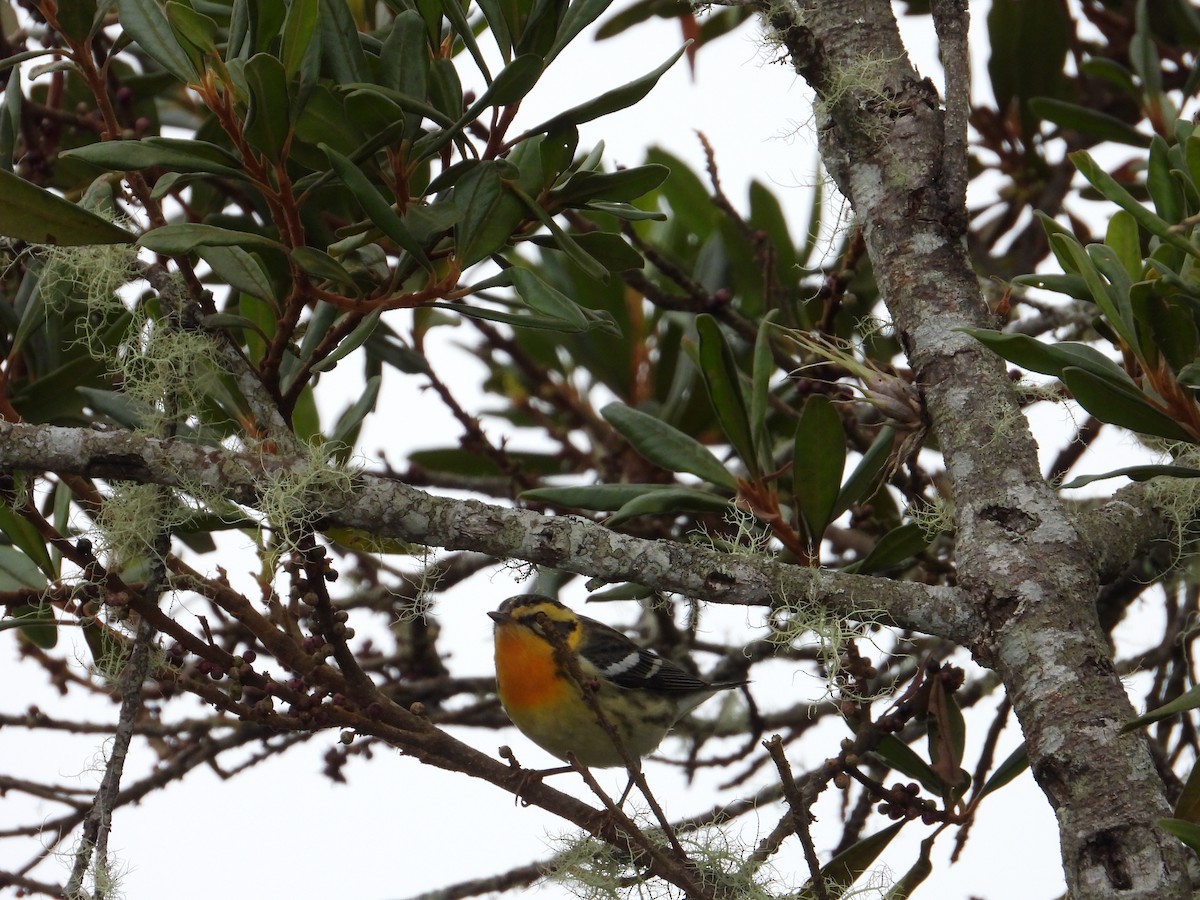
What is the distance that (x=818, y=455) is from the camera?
6.86 ft

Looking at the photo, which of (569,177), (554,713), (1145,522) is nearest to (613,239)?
(569,177)

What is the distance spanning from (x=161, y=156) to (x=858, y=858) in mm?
1691

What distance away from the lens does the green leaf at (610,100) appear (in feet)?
5.76

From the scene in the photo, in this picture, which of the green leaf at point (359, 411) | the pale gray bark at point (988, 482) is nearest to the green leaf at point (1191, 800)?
the pale gray bark at point (988, 482)

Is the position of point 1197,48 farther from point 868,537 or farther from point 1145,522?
point 1145,522

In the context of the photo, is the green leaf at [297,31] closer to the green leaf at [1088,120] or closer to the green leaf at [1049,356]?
the green leaf at [1049,356]

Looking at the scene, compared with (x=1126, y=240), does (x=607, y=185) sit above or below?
above

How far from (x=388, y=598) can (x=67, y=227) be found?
195cm

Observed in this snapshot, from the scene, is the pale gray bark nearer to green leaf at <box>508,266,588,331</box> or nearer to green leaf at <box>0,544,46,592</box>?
green leaf at <box>508,266,588,331</box>

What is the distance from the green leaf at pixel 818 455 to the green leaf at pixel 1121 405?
1.56 ft

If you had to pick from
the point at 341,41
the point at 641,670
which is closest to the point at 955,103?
the point at 341,41

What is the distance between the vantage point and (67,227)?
1.69 metres

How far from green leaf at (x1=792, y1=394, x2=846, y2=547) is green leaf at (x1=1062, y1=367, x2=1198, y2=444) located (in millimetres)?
476

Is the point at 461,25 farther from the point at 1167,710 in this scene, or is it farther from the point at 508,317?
the point at 1167,710
